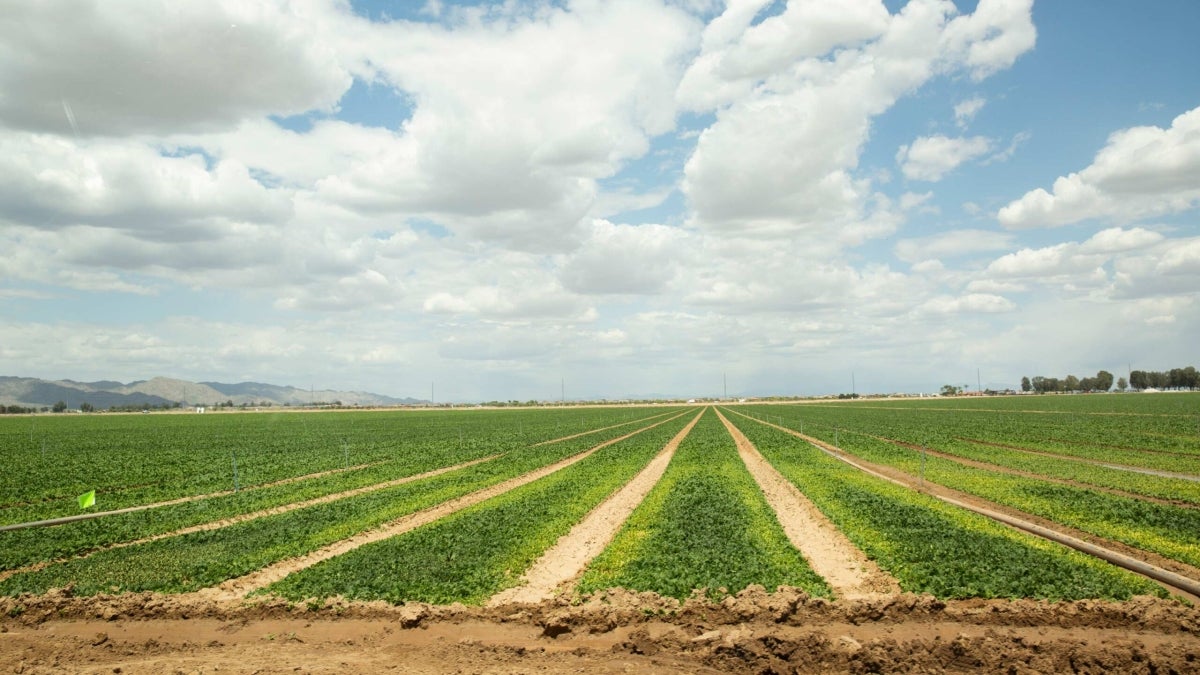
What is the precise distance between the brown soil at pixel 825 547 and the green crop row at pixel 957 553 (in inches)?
10.9

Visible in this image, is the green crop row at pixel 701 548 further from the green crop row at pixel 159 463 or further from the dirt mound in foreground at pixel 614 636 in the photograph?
the green crop row at pixel 159 463

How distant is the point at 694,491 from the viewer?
24.8m

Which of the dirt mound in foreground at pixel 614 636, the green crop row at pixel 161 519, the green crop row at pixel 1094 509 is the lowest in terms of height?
the dirt mound in foreground at pixel 614 636

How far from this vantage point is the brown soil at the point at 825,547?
13.4 metres

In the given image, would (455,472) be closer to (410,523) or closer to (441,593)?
(410,523)

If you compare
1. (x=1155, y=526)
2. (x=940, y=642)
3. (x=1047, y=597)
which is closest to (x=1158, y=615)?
(x=1047, y=597)

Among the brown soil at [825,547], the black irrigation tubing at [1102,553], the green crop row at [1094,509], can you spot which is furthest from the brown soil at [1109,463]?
the brown soil at [825,547]

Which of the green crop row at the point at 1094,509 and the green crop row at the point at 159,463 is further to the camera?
the green crop row at the point at 159,463

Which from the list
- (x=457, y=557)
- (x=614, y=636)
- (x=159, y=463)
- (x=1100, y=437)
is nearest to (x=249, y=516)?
(x=457, y=557)

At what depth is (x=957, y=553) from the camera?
48.3 feet

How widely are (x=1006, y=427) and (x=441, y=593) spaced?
6511cm

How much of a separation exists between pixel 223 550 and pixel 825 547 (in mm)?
15420

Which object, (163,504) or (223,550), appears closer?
(223,550)

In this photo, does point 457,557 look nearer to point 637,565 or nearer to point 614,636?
point 637,565
